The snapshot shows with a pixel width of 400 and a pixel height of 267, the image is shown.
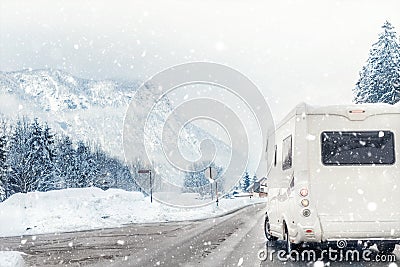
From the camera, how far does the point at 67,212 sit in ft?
84.3

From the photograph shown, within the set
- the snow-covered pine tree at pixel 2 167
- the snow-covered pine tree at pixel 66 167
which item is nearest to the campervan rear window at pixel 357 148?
the snow-covered pine tree at pixel 2 167

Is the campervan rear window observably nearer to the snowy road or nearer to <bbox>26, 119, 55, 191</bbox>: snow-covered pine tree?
the snowy road

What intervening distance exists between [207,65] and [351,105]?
1419 cm

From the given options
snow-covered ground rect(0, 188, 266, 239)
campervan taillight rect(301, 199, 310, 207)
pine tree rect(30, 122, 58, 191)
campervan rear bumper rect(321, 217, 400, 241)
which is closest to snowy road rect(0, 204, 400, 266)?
campervan rear bumper rect(321, 217, 400, 241)

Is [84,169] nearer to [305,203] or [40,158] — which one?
[40,158]

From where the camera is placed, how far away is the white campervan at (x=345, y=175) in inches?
372

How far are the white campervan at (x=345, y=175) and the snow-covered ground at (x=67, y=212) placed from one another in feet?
48.2

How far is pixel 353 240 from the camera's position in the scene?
945cm

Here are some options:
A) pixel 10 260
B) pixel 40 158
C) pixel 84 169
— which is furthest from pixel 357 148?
pixel 84 169

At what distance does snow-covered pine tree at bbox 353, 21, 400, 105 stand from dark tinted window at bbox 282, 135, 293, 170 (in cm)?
3309

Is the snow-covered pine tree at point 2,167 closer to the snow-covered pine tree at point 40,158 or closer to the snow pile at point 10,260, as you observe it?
the snow-covered pine tree at point 40,158

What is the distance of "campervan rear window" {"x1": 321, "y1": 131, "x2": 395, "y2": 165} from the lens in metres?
9.64

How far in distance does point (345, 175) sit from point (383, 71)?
36518 mm

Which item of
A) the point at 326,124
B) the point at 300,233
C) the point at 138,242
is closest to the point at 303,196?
the point at 300,233
